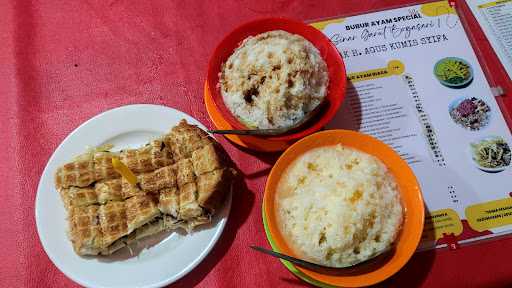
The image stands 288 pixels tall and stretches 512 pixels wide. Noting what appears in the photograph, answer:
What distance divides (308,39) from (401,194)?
0.76m

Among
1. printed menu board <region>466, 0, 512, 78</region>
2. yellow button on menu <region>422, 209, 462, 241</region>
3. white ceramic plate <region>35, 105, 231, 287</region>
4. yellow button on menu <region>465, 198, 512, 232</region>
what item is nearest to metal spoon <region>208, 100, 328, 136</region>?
white ceramic plate <region>35, 105, 231, 287</region>

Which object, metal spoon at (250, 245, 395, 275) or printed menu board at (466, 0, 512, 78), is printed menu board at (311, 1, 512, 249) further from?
metal spoon at (250, 245, 395, 275)

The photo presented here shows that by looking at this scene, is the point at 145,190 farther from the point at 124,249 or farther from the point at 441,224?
the point at 441,224

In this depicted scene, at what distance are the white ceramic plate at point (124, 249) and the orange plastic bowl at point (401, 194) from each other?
226 millimetres

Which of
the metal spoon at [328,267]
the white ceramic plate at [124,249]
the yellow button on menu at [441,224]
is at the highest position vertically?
the white ceramic plate at [124,249]

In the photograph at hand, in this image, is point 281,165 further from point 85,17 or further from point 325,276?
point 85,17

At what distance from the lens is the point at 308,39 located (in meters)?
1.72

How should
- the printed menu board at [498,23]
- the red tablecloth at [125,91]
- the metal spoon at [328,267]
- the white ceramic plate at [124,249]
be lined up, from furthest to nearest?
the printed menu board at [498,23]
the red tablecloth at [125,91]
the white ceramic plate at [124,249]
the metal spoon at [328,267]

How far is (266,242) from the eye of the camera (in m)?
1.62

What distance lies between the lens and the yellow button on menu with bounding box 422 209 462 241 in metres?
1.62

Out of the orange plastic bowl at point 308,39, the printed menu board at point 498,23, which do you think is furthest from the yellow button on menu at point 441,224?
the printed menu board at point 498,23

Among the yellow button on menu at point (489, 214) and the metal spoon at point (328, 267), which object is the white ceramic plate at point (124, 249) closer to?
the metal spoon at point (328, 267)

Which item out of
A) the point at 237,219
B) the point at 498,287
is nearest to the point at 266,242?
the point at 237,219

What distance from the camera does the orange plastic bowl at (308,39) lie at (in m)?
1.59
